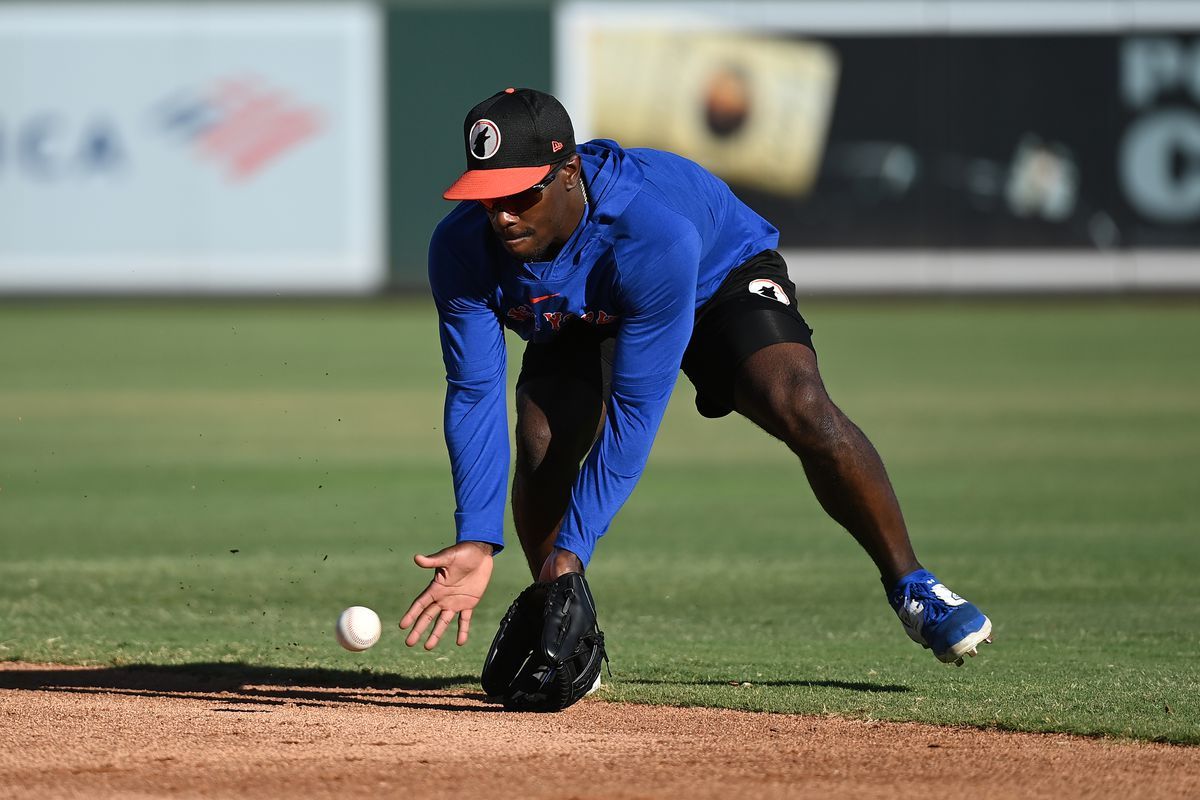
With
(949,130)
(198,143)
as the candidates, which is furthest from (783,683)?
(198,143)

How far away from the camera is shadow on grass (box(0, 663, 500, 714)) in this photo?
5.71m

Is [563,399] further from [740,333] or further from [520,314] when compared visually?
[740,333]

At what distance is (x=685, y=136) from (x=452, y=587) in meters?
23.6

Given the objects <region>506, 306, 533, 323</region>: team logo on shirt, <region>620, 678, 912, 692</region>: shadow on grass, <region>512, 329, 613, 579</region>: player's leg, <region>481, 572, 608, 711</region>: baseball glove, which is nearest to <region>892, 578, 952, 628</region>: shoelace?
<region>620, 678, 912, 692</region>: shadow on grass

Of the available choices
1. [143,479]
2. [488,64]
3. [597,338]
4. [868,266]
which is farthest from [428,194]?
[597,338]

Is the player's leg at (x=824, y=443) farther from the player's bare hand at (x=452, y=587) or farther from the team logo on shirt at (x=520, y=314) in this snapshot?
the player's bare hand at (x=452, y=587)

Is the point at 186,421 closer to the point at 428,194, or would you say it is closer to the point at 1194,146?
the point at 428,194

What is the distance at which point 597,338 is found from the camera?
574 cm

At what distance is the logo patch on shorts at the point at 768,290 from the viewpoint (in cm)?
571

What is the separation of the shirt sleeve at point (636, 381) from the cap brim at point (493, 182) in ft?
1.33

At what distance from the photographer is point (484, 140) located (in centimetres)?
493

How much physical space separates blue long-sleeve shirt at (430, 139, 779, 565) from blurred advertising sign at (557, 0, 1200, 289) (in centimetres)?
2282

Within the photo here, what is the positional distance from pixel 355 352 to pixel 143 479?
30.2ft

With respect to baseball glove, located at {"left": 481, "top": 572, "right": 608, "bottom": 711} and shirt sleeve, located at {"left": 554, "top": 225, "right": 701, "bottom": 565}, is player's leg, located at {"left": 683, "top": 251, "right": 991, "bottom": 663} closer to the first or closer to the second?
shirt sleeve, located at {"left": 554, "top": 225, "right": 701, "bottom": 565}
